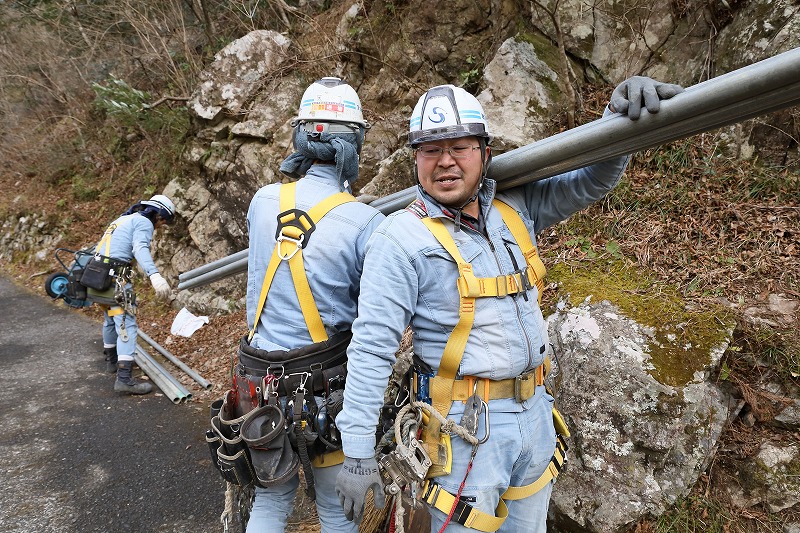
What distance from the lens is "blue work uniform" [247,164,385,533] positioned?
247 cm

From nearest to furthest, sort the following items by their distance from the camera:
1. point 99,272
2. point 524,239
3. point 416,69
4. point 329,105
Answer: point 524,239 → point 329,105 → point 99,272 → point 416,69

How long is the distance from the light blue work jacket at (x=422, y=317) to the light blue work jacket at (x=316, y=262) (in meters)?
0.45

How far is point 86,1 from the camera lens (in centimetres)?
1199

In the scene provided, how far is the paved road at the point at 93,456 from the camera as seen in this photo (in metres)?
3.92

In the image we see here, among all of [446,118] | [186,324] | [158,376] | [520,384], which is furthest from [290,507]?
[186,324]

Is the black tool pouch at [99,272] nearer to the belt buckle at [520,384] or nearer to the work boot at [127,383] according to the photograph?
the work boot at [127,383]

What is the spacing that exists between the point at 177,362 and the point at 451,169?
20.8 feet

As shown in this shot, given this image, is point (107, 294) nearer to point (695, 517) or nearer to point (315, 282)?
point (315, 282)

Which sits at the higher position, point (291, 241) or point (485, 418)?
point (291, 241)

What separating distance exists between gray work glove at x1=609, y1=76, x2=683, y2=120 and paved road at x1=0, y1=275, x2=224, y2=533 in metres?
4.01

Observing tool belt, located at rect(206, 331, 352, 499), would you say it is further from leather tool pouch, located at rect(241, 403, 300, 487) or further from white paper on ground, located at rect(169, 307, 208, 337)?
white paper on ground, located at rect(169, 307, 208, 337)

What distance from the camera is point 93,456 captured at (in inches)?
188

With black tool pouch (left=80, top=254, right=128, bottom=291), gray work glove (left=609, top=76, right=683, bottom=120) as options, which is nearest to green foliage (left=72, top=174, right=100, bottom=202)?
black tool pouch (left=80, top=254, right=128, bottom=291)

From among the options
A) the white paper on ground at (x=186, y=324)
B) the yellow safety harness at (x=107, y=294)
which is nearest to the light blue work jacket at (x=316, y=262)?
the yellow safety harness at (x=107, y=294)
